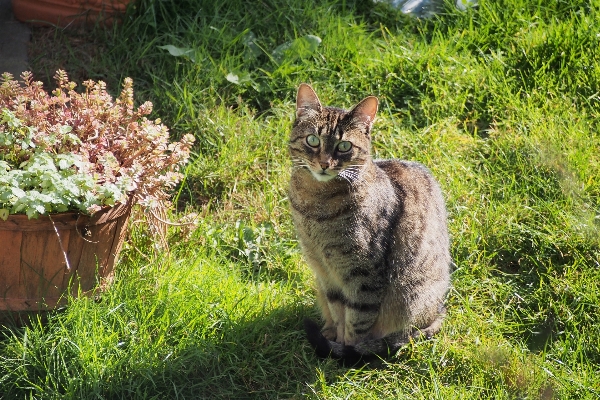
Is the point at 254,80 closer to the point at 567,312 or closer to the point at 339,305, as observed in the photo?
the point at 339,305

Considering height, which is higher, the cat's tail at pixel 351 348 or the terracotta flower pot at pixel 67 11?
the terracotta flower pot at pixel 67 11

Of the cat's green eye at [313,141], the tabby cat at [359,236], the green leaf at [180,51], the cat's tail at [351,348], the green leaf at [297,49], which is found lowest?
the cat's tail at [351,348]

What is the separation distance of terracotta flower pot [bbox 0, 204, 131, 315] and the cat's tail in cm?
102

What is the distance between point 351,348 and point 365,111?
3.57 ft

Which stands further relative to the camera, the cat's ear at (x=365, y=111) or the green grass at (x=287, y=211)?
the cat's ear at (x=365, y=111)

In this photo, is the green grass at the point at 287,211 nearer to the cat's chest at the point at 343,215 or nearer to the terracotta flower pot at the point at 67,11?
the terracotta flower pot at the point at 67,11

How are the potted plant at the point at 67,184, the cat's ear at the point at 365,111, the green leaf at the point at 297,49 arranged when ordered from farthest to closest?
the green leaf at the point at 297,49, the cat's ear at the point at 365,111, the potted plant at the point at 67,184

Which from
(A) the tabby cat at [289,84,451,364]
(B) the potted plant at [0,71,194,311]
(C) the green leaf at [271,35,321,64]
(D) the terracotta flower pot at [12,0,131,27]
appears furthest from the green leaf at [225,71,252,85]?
(A) the tabby cat at [289,84,451,364]

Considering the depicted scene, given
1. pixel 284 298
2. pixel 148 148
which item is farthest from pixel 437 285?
pixel 148 148

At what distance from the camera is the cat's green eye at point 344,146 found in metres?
3.50

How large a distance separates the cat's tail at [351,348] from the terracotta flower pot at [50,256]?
1.02 metres

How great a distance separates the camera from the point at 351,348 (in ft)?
11.6

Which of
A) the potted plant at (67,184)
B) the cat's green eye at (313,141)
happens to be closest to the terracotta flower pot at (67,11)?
the potted plant at (67,184)

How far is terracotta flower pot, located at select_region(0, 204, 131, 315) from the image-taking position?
333 centimetres
